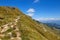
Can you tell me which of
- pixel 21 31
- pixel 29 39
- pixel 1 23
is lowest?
pixel 29 39

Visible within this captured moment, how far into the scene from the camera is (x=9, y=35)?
61.1 metres

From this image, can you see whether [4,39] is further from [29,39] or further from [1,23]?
[1,23]

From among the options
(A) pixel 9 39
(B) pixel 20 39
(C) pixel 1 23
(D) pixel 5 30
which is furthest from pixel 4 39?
(C) pixel 1 23

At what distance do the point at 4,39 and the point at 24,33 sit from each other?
45.5ft

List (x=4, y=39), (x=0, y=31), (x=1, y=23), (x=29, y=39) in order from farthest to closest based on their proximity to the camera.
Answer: (x=1, y=23)
(x=0, y=31)
(x=29, y=39)
(x=4, y=39)

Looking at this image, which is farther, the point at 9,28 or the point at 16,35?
the point at 9,28

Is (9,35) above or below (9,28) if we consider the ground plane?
below

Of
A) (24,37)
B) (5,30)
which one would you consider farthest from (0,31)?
(24,37)

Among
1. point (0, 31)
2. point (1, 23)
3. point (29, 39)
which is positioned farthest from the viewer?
point (1, 23)

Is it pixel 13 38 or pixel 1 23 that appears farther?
pixel 1 23

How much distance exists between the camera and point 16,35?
63.6 metres

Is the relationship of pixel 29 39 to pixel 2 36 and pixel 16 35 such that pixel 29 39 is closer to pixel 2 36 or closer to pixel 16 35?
pixel 16 35

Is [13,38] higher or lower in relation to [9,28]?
lower

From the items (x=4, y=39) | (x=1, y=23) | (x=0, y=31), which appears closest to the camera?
(x=4, y=39)
